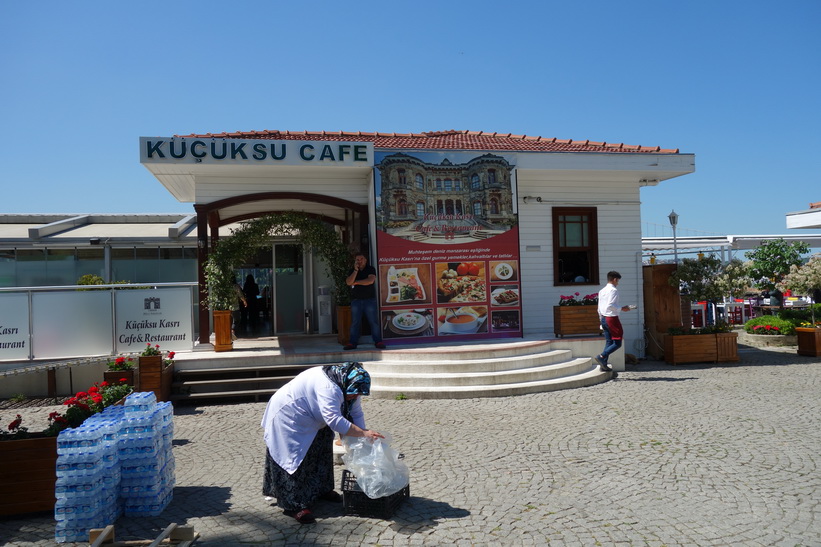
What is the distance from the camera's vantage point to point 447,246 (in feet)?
39.0

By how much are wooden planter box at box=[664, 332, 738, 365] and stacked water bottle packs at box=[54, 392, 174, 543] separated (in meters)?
10.1

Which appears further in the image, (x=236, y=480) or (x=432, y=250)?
(x=432, y=250)

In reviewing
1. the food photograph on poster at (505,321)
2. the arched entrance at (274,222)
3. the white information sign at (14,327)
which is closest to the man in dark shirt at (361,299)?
the arched entrance at (274,222)

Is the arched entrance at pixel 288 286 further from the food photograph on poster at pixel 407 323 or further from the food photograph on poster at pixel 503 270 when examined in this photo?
the food photograph on poster at pixel 503 270

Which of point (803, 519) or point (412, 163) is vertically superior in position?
point (412, 163)

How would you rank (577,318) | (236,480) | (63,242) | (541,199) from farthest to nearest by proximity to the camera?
(63,242) → (541,199) → (577,318) → (236,480)

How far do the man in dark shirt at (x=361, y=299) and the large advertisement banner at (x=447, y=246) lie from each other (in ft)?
2.36

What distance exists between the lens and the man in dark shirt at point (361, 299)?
10.8 metres

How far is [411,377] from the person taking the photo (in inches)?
375

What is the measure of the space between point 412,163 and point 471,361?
4.19m

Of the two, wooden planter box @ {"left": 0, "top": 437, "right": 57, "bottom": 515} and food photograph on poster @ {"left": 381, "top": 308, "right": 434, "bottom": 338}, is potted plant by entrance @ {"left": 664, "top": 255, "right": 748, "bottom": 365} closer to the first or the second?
food photograph on poster @ {"left": 381, "top": 308, "right": 434, "bottom": 338}

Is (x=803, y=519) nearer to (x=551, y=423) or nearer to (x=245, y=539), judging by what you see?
(x=551, y=423)

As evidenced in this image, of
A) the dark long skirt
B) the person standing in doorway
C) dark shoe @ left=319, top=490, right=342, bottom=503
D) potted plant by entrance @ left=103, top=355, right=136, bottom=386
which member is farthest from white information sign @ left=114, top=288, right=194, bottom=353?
dark shoe @ left=319, top=490, right=342, bottom=503

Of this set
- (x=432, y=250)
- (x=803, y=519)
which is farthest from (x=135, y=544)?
(x=432, y=250)
